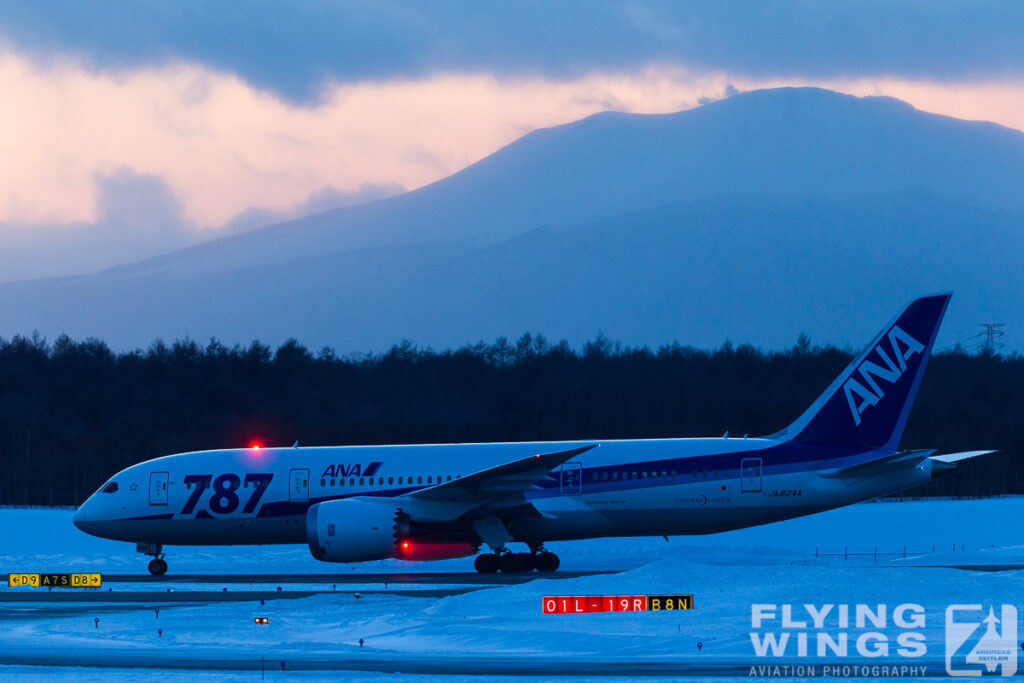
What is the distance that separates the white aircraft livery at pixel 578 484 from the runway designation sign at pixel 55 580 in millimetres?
1920

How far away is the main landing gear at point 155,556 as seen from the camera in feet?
107

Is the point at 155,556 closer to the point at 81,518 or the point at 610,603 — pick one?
the point at 81,518

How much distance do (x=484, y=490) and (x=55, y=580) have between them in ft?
33.4

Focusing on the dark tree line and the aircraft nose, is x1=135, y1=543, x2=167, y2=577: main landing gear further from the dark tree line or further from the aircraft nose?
the dark tree line

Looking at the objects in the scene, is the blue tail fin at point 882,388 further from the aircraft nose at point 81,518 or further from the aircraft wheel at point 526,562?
the aircraft nose at point 81,518

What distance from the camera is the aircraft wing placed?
1168 inches

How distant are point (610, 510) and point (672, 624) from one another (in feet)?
33.7

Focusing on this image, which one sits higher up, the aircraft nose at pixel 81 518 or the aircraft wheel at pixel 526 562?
the aircraft nose at pixel 81 518

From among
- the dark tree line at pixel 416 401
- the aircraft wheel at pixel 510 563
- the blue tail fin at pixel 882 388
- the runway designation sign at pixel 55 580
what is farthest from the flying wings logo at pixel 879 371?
the dark tree line at pixel 416 401

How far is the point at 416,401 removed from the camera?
80.9m

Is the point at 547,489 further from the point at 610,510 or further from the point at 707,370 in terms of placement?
the point at 707,370

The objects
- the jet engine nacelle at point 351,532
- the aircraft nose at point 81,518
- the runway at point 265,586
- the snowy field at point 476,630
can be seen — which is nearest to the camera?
the snowy field at point 476,630

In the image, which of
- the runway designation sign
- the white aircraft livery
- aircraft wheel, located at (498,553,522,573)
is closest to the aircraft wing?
the white aircraft livery

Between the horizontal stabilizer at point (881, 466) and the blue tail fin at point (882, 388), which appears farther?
the blue tail fin at point (882, 388)
